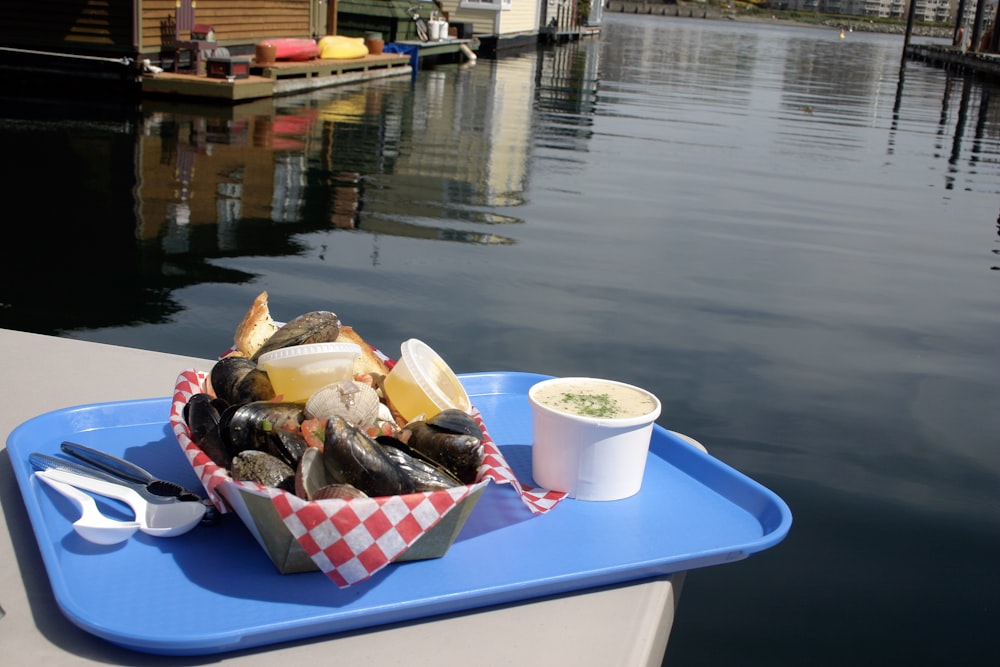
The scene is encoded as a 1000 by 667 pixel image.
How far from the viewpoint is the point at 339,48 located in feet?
80.9

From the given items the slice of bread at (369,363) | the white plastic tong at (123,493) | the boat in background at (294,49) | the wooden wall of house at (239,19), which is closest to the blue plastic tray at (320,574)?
the white plastic tong at (123,493)

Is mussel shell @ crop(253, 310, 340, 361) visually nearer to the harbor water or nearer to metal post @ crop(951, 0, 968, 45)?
the harbor water

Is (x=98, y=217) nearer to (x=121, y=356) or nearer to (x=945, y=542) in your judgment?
(x=121, y=356)

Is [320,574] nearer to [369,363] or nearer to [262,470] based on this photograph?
[262,470]

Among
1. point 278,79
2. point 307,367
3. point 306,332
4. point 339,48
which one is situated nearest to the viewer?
point 307,367

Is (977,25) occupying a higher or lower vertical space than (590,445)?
higher

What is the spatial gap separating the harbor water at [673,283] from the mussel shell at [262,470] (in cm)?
110

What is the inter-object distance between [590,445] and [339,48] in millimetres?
23810

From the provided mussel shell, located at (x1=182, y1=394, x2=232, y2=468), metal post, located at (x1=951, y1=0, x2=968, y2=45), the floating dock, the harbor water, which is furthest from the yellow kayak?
metal post, located at (x1=951, y1=0, x2=968, y2=45)

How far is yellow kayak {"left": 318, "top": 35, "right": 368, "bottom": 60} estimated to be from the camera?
2444 cm

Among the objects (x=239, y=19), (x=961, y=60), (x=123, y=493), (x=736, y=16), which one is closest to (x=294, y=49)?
(x=239, y=19)

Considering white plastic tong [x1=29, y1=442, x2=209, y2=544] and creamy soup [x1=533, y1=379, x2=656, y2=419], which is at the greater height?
creamy soup [x1=533, y1=379, x2=656, y2=419]

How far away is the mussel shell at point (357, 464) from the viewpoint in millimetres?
1958

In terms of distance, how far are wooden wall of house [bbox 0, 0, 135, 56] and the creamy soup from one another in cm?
1750
